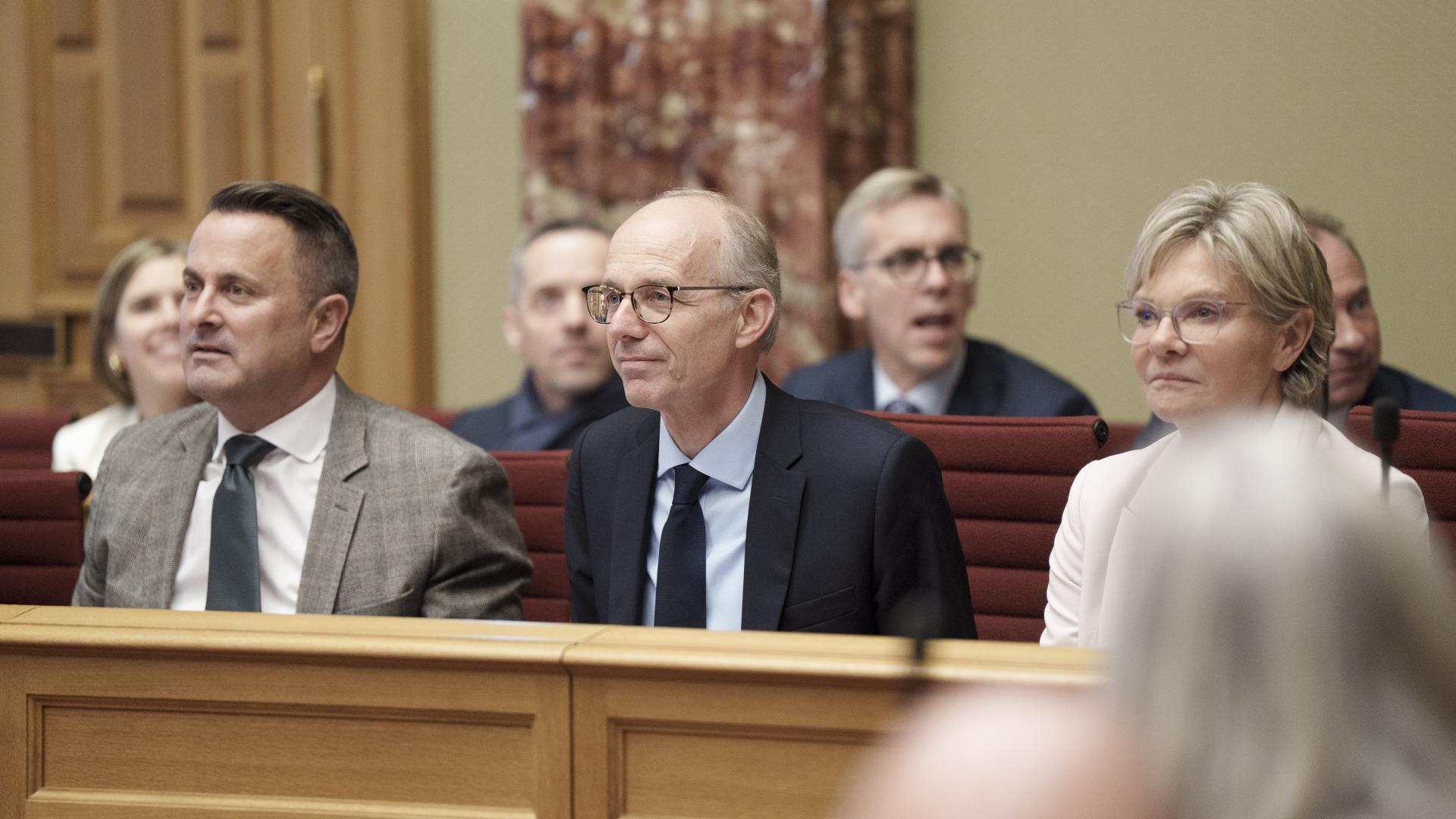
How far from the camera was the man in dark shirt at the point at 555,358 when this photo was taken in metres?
3.21

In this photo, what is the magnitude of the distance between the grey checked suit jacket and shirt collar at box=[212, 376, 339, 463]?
0.02m

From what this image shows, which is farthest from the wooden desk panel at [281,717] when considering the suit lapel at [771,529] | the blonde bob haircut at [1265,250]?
the blonde bob haircut at [1265,250]

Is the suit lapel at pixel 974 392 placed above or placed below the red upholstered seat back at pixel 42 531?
above

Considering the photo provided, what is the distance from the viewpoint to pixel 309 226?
230cm

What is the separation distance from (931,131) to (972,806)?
3.58m

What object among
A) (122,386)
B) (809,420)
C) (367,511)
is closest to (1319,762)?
(809,420)

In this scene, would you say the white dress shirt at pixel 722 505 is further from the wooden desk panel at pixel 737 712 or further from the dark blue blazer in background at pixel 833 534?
the wooden desk panel at pixel 737 712

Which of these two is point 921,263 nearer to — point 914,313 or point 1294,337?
point 914,313

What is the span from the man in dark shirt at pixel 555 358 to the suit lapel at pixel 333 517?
0.95 meters

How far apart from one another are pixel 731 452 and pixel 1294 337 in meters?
0.81

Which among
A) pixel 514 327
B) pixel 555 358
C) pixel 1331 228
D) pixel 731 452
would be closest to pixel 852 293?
pixel 555 358

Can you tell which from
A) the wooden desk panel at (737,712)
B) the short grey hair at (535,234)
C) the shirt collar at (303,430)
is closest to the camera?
the wooden desk panel at (737,712)

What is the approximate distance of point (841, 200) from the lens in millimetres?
3955

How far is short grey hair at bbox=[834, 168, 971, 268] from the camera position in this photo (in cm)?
317
